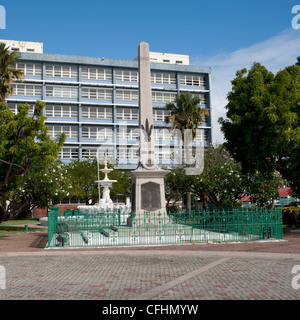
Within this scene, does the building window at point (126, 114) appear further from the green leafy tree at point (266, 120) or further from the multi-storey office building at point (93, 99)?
the green leafy tree at point (266, 120)

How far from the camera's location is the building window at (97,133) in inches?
2362

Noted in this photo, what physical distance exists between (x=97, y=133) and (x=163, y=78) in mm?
14862

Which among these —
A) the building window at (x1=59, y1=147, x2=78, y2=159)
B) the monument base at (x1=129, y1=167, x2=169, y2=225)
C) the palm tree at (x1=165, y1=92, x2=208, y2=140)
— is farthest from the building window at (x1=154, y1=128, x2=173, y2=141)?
the monument base at (x1=129, y1=167, x2=169, y2=225)

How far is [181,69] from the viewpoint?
65250 mm

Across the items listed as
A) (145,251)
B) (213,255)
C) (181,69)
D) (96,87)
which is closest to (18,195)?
(145,251)

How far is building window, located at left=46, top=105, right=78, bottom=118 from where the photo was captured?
58.7 m

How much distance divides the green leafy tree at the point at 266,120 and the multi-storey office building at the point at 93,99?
38.9 m

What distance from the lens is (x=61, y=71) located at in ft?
197

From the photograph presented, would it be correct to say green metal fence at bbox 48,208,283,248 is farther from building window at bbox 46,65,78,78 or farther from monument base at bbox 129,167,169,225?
building window at bbox 46,65,78,78

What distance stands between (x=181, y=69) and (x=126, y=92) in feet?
34.3

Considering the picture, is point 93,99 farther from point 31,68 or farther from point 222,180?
point 222,180

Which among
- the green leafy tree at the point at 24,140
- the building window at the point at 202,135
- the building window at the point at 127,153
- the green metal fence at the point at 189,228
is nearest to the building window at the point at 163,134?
the building window at the point at 127,153

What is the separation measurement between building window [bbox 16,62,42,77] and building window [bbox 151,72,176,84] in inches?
712

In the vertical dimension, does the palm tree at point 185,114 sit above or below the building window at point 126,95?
below
